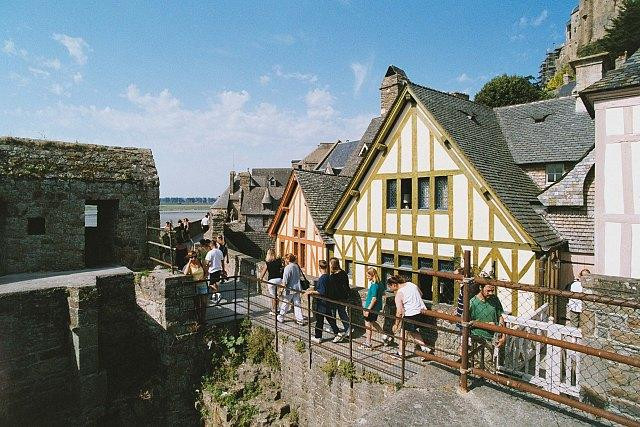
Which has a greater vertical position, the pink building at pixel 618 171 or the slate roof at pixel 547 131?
the slate roof at pixel 547 131

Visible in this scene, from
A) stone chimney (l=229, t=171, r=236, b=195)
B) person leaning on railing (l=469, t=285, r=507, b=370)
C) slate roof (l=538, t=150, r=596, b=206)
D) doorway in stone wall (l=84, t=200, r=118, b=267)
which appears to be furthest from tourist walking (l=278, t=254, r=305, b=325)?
stone chimney (l=229, t=171, r=236, b=195)

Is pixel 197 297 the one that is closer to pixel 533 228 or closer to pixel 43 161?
pixel 43 161

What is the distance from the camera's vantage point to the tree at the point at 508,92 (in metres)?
32.4

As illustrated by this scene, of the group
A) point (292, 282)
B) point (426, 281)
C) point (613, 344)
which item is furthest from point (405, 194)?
point (613, 344)

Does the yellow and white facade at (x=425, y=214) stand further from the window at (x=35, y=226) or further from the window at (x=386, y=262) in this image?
the window at (x=35, y=226)

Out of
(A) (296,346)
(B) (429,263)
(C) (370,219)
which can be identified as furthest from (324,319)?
(C) (370,219)

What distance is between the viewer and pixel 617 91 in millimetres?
7434

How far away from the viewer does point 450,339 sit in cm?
700

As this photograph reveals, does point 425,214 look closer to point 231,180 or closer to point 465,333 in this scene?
point 465,333

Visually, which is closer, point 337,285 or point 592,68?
point 337,285

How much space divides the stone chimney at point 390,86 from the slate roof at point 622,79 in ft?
48.7

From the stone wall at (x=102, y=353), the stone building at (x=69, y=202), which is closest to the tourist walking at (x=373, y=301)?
the stone wall at (x=102, y=353)

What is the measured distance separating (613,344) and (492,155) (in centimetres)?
996

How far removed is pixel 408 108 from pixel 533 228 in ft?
19.3
